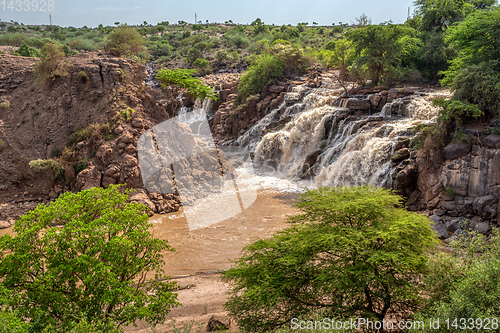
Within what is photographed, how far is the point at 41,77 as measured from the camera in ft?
62.6

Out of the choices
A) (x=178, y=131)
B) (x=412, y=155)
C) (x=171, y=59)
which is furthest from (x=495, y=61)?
(x=171, y=59)

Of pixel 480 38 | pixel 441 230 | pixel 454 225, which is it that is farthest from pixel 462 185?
pixel 480 38

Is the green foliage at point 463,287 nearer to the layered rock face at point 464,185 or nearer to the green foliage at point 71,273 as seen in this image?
the green foliage at point 71,273

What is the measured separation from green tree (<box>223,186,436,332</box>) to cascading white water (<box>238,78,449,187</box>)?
9909 mm

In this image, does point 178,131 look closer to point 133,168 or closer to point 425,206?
point 133,168

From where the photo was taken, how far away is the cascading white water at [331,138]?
62.3 feet

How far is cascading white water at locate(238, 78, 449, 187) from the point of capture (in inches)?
747

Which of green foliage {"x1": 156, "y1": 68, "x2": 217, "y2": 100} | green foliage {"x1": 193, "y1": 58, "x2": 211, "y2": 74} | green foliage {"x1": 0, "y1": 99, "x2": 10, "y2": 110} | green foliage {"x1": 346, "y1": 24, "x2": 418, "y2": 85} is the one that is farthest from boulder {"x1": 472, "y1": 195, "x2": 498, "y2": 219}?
green foliage {"x1": 193, "y1": 58, "x2": 211, "y2": 74}

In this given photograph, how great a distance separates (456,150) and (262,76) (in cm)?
2228

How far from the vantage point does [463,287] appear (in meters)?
6.32

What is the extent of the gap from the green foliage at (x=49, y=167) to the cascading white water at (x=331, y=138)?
13.4 metres

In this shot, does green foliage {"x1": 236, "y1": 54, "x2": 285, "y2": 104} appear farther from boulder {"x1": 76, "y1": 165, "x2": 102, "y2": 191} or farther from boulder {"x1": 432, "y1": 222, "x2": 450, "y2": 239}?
boulder {"x1": 432, "y1": 222, "x2": 450, "y2": 239}

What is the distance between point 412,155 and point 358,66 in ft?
39.8

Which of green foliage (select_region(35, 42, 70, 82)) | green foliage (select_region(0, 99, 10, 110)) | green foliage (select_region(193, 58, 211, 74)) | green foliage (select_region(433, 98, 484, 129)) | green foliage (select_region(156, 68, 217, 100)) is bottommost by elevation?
green foliage (select_region(433, 98, 484, 129))
